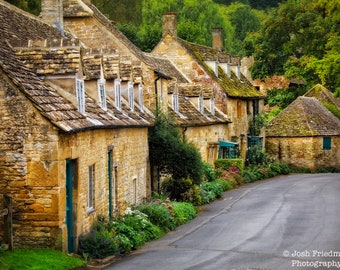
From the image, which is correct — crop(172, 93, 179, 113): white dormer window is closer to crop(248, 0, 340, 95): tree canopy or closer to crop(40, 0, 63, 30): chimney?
crop(40, 0, 63, 30): chimney

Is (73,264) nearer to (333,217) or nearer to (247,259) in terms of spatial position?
(247,259)

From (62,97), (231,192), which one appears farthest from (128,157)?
(231,192)

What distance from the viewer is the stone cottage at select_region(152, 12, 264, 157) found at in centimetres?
4828

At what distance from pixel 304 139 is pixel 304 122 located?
1.49 m

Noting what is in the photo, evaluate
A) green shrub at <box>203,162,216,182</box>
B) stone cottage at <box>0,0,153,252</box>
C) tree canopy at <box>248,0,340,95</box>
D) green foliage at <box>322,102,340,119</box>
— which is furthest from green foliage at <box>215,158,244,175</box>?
green foliage at <box>322,102,340,119</box>

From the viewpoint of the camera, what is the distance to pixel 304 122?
57.5 m

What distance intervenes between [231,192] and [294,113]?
2146 centimetres

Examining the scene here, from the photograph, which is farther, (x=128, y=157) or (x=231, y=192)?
(x=231, y=192)

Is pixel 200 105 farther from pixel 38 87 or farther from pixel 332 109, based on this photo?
pixel 38 87

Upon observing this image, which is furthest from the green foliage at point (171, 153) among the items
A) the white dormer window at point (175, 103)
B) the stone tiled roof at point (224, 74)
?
the stone tiled roof at point (224, 74)

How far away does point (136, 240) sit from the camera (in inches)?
834

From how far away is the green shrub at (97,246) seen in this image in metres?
19.1

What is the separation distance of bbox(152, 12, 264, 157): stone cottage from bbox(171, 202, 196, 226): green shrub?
18025mm

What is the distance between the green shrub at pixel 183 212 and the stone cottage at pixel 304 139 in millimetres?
29246
